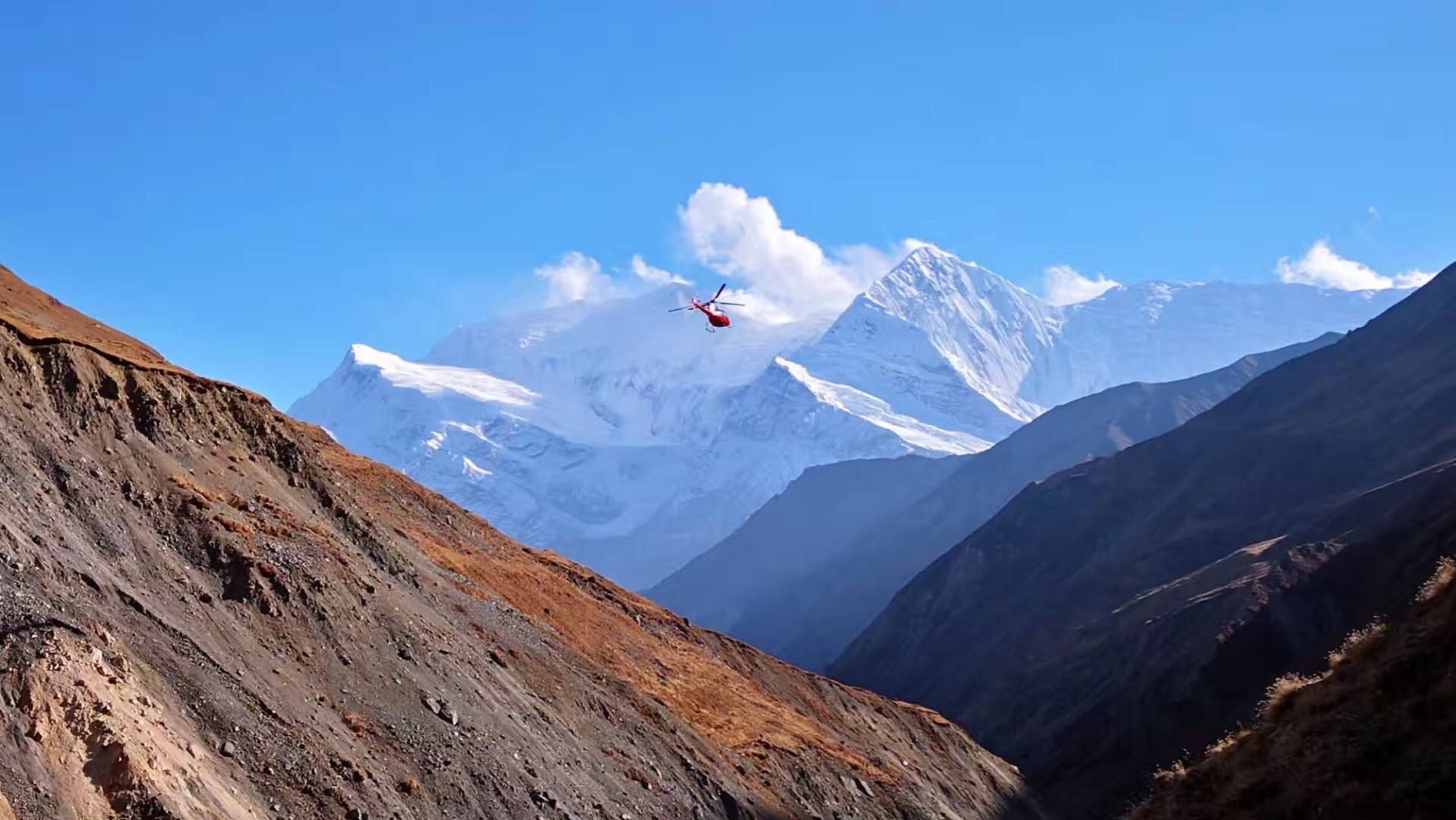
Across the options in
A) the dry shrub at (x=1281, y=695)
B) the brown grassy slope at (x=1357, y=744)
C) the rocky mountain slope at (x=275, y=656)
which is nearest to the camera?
the brown grassy slope at (x=1357, y=744)

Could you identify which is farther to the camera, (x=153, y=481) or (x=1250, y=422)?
(x=1250, y=422)

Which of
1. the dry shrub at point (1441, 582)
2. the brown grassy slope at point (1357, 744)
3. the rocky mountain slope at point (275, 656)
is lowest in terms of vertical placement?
the brown grassy slope at point (1357, 744)

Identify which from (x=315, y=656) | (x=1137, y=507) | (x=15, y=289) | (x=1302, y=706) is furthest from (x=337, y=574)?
(x=1137, y=507)

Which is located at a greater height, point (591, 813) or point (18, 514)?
point (18, 514)

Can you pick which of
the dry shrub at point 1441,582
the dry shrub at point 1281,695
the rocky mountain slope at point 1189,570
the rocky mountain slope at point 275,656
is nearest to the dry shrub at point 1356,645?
the dry shrub at point 1281,695

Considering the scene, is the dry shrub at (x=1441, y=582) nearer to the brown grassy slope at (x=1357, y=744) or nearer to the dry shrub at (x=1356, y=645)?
the brown grassy slope at (x=1357, y=744)

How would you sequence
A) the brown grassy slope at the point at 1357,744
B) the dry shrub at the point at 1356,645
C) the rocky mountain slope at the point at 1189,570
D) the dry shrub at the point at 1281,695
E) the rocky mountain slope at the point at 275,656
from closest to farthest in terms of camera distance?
1. the brown grassy slope at the point at 1357,744
2. the dry shrub at the point at 1356,645
3. the dry shrub at the point at 1281,695
4. the rocky mountain slope at the point at 275,656
5. the rocky mountain slope at the point at 1189,570

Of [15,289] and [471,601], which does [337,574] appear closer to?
[471,601]

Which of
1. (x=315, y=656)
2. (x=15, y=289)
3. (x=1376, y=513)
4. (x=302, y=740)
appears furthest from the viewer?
(x=1376, y=513)
